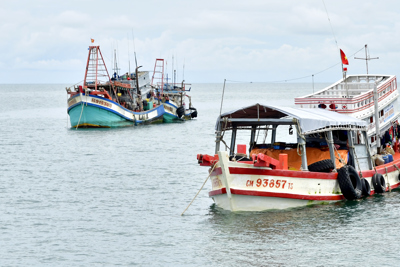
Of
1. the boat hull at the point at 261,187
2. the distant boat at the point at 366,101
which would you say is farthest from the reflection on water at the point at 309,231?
the distant boat at the point at 366,101

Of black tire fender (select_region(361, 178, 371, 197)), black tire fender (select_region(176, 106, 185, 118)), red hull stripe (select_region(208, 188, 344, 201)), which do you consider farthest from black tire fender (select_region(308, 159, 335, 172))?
black tire fender (select_region(176, 106, 185, 118))

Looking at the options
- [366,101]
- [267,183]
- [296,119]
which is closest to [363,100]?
[366,101]

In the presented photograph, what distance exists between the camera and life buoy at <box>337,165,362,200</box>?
20.3m

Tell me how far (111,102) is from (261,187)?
37124 millimetres

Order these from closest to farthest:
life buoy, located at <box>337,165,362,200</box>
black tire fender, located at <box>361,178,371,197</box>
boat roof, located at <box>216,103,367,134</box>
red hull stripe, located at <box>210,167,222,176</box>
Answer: red hull stripe, located at <box>210,167,222,176</box>
boat roof, located at <box>216,103,367,134</box>
life buoy, located at <box>337,165,362,200</box>
black tire fender, located at <box>361,178,371,197</box>

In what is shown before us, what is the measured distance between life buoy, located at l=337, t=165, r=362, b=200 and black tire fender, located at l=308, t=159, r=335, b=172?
0.34 m

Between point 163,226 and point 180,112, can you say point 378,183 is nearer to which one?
point 163,226

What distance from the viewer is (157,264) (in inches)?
605

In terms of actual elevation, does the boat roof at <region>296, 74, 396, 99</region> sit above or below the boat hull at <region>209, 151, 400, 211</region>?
above

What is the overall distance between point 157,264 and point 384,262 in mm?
5377

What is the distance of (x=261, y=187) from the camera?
18.7 metres

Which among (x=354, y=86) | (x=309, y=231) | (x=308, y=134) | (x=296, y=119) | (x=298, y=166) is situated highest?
(x=354, y=86)

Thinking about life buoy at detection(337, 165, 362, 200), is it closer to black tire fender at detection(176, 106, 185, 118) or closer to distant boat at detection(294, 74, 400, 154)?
distant boat at detection(294, 74, 400, 154)

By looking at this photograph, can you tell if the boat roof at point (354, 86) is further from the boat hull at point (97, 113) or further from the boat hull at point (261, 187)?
the boat hull at point (97, 113)
